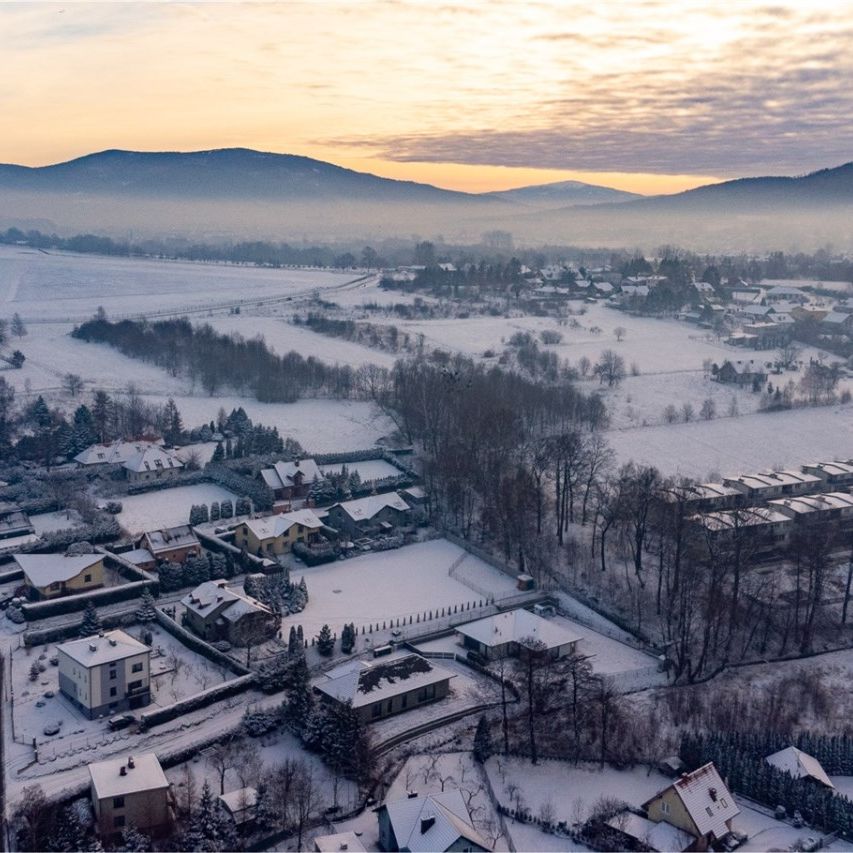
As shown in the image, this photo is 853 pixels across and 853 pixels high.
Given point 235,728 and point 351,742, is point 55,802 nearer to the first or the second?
point 235,728

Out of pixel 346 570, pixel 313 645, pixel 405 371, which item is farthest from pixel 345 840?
pixel 405 371

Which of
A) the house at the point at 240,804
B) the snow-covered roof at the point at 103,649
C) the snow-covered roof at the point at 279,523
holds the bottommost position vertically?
the house at the point at 240,804

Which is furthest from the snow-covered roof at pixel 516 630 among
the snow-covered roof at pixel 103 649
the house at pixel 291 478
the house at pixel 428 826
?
the house at pixel 291 478

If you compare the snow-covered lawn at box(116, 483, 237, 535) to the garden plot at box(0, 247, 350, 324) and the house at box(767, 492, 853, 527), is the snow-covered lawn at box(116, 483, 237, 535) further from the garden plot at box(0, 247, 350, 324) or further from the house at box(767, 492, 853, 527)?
the garden plot at box(0, 247, 350, 324)

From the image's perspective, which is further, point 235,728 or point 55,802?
point 235,728

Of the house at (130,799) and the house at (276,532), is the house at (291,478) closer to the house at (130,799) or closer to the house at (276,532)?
the house at (276,532)
